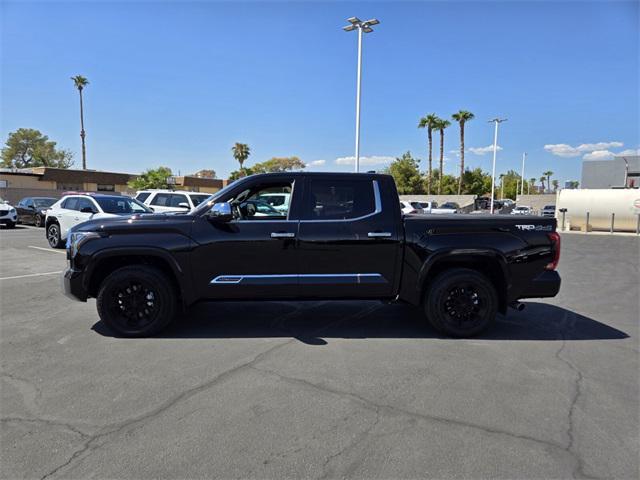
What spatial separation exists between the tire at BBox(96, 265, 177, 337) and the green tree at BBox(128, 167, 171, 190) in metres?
48.8

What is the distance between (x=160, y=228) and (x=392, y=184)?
2748 mm

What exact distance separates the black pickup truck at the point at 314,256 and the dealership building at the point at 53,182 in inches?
1502

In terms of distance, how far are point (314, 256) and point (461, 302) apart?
5.96ft

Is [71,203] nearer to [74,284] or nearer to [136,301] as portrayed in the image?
[74,284]

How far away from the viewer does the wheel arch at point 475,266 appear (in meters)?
4.88

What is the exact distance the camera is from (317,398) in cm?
348

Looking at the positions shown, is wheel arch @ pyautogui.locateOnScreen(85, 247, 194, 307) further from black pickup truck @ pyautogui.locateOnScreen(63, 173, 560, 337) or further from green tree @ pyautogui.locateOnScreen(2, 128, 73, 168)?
green tree @ pyautogui.locateOnScreen(2, 128, 73, 168)

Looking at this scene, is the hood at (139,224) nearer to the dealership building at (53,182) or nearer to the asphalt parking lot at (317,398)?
the asphalt parking lot at (317,398)

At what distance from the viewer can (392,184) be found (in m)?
5.11

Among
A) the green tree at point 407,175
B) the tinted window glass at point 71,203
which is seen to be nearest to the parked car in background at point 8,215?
the tinted window glass at point 71,203

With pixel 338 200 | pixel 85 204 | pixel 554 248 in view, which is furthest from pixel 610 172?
pixel 338 200

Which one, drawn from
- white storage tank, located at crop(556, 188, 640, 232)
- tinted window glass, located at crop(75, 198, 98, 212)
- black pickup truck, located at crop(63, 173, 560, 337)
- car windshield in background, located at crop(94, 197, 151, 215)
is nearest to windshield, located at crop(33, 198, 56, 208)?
tinted window glass, located at crop(75, 198, 98, 212)

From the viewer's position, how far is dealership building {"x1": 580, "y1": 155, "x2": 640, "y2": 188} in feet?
161

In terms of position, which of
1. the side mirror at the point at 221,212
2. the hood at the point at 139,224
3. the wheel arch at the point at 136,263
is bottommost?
the wheel arch at the point at 136,263
